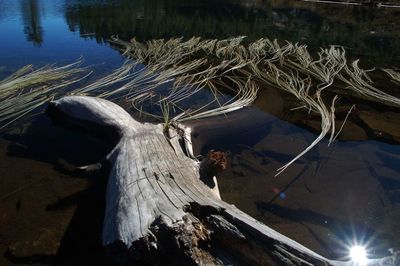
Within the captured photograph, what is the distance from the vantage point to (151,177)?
3352 millimetres

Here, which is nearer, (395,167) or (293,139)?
(395,167)

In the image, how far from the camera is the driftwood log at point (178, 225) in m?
2.49

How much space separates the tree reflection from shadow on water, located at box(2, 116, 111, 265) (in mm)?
6576

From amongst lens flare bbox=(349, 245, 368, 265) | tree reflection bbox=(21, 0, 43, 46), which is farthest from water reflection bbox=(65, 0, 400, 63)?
lens flare bbox=(349, 245, 368, 265)

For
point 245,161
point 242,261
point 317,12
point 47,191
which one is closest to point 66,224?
point 47,191

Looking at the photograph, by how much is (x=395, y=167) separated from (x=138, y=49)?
6591mm

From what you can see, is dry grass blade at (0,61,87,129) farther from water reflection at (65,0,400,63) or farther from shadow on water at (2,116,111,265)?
water reflection at (65,0,400,63)

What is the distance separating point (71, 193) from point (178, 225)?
73.3 inches

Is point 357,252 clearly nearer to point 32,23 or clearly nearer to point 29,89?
point 29,89

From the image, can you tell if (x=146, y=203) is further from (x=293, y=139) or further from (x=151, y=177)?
(x=293, y=139)

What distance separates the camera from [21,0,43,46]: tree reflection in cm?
A: 1158

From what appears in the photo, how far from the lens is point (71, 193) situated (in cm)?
403

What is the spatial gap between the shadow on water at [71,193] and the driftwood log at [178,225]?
353mm

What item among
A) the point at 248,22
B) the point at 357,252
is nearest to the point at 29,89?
the point at 357,252
